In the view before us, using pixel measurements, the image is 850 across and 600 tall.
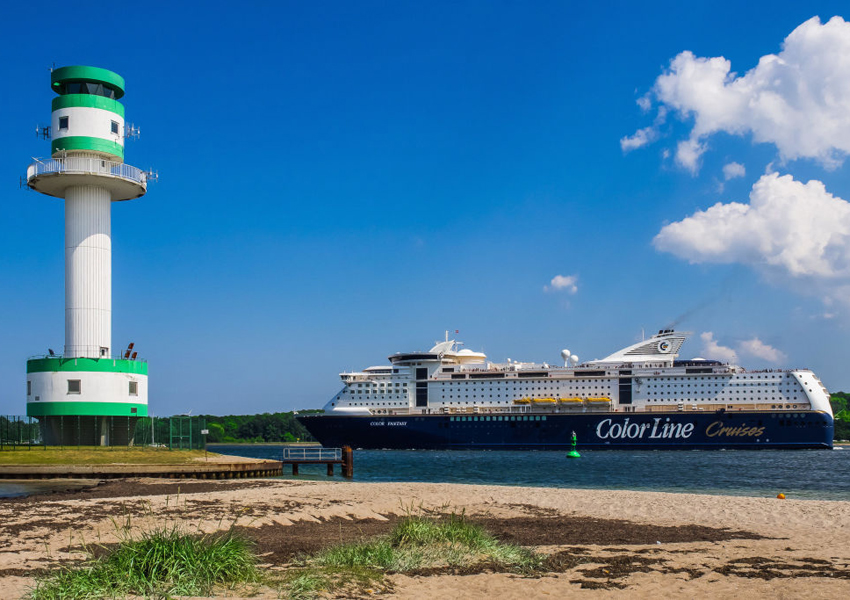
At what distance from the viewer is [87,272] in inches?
1163

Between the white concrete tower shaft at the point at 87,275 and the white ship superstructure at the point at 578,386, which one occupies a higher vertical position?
the white concrete tower shaft at the point at 87,275

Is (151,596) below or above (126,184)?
A: below

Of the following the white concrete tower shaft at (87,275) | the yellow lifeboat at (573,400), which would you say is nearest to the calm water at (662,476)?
the white concrete tower shaft at (87,275)

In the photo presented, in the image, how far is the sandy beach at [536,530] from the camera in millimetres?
8148

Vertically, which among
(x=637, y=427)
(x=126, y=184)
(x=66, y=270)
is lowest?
(x=637, y=427)

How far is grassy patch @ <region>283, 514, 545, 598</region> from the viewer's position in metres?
7.77

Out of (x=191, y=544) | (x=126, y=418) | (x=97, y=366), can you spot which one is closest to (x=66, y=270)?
(x=97, y=366)

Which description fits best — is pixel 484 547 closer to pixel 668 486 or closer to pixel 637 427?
pixel 668 486

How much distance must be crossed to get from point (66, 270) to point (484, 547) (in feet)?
81.6

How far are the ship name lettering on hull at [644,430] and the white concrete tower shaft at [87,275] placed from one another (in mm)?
36136

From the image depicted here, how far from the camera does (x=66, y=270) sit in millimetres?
29781

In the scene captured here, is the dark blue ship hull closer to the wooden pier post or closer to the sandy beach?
the wooden pier post

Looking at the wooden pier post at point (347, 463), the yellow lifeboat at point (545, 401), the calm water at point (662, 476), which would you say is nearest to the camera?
the calm water at point (662, 476)

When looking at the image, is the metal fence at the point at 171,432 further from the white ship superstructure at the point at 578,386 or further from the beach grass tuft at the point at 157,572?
the white ship superstructure at the point at 578,386
